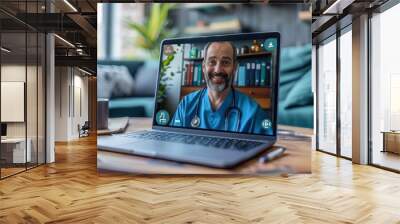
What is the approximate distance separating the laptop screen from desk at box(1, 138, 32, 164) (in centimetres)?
249

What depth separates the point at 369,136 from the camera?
23.7 ft

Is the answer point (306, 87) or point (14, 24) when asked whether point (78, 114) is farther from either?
point (306, 87)

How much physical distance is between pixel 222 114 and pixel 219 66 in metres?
0.63

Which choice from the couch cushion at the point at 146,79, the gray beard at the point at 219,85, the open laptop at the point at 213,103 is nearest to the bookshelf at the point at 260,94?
the open laptop at the point at 213,103

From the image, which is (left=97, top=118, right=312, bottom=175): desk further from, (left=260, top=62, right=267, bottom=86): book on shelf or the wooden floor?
(left=260, top=62, right=267, bottom=86): book on shelf

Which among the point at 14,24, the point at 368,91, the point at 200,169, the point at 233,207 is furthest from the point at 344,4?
the point at 14,24

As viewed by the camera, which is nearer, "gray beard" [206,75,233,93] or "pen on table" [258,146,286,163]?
"pen on table" [258,146,286,163]

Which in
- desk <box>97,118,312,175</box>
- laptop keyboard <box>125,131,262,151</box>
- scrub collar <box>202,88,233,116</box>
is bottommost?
desk <box>97,118,312,175</box>

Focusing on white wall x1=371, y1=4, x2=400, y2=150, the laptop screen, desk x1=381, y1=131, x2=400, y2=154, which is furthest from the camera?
white wall x1=371, y1=4, x2=400, y2=150

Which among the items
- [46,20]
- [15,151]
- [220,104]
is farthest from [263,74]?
[46,20]

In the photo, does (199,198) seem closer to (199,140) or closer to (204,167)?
(204,167)

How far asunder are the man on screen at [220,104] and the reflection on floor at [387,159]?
2.96 meters

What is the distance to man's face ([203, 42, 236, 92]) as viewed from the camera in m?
4.89

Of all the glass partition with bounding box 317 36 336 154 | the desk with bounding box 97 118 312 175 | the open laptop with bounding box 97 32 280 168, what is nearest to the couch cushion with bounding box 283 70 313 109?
the open laptop with bounding box 97 32 280 168
